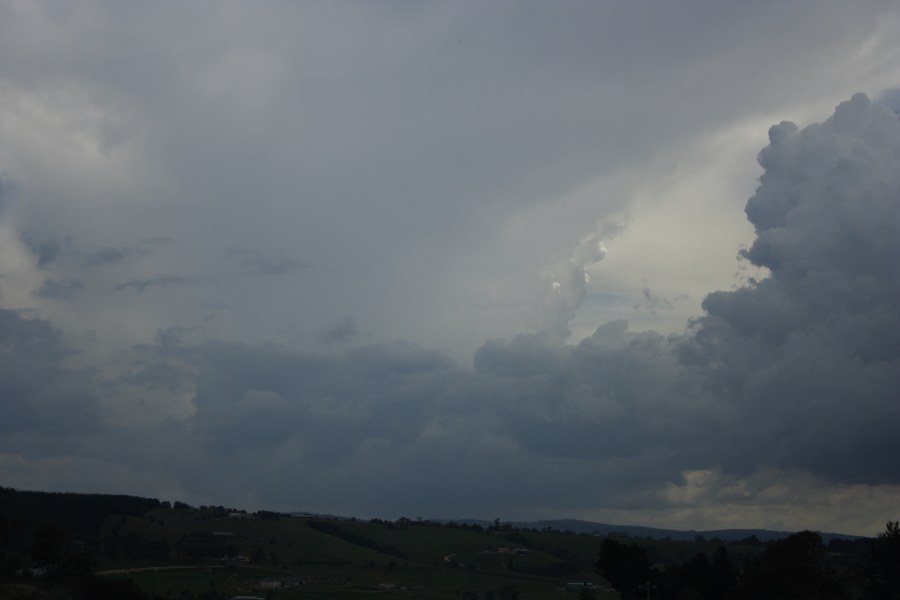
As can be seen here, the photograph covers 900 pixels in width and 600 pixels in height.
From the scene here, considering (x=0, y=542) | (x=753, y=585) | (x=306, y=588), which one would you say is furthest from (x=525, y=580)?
(x=0, y=542)

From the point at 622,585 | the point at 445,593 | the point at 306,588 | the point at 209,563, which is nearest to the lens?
the point at 622,585

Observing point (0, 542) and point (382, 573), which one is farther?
point (382, 573)

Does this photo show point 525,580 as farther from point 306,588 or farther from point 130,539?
point 130,539

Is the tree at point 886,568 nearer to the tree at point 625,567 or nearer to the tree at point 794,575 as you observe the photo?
the tree at point 794,575

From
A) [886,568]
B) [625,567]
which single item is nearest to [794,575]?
[886,568]

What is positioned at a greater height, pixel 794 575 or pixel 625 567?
pixel 625 567

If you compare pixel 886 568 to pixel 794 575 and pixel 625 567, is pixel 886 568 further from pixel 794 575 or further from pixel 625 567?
pixel 625 567

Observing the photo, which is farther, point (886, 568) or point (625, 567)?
point (625, 567)

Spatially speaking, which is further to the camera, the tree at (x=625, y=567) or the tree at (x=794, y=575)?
the tree at (x=625, y=567)

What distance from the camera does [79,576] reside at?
10025 centimetres

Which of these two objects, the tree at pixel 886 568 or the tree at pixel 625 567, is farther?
the tree at pixel 625 567

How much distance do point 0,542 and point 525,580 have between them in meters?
117

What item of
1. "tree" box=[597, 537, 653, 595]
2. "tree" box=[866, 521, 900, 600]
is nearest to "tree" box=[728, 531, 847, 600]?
"tree" box=[866, 521, 900, 600]

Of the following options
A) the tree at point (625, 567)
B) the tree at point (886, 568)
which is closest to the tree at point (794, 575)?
the tree at point (886, 568)
